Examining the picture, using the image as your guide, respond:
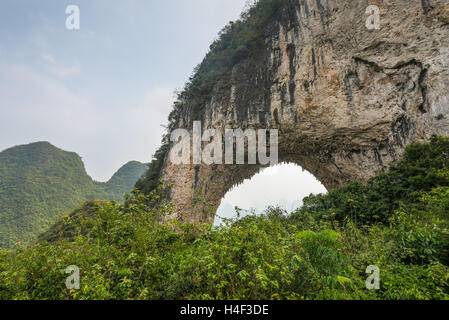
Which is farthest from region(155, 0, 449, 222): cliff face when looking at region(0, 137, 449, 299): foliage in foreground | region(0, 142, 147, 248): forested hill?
region(0, 142, 147, 248): forested hill

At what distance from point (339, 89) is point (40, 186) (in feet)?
157

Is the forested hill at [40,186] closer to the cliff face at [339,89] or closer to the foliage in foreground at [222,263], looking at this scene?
the cliff face at [339,89]

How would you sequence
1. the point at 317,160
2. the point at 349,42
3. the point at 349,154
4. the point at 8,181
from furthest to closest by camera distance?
the point at 8,181 < the point at 317,160 < the point at 349,154 < the point at 349,42

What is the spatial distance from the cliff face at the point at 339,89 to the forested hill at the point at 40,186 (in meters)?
26.2

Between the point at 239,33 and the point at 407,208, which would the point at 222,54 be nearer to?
the point at 239,33

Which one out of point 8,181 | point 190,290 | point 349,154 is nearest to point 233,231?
point 190,290

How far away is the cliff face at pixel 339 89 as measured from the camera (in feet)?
26.7

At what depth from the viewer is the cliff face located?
26.7 feet

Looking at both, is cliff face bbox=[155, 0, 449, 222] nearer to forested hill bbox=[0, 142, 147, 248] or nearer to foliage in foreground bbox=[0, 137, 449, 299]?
foliage in foreground bbox=[0, 137, 449, 299]

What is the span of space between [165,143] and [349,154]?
1349cm

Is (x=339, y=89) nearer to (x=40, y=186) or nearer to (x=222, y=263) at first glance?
(x=222, y=263)

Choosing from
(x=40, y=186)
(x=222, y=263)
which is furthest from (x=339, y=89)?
(x=40, y=186)

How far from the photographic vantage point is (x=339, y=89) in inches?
392
